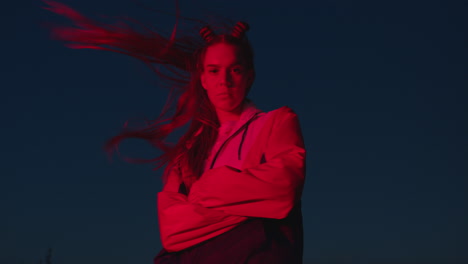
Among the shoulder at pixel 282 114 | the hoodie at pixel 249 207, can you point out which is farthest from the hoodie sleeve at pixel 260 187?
the shoulder at pixel 282 114

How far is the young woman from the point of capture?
233 cm

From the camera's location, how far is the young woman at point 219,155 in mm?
2326

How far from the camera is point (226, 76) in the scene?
9.04 ft

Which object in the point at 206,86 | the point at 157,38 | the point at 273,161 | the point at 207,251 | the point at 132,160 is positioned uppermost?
the point at 157,38

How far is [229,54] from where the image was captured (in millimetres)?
2766

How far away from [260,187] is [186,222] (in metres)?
0.36

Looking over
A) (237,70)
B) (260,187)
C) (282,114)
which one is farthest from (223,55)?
(260,187)

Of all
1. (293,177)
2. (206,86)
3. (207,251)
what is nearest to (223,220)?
(207,251)

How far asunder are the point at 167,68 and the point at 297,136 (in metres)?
0.93

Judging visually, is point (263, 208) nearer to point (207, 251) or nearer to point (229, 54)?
point (207, 251)

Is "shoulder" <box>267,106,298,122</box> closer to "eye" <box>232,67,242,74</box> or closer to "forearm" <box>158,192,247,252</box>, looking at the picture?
"eye" <box>232,67,242,74</box>

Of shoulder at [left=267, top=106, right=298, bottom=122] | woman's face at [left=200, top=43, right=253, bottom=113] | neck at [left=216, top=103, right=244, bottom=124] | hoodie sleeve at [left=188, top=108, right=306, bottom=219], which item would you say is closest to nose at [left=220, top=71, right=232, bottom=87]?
woman's face at [left=200, top=43, right=253, bottom=113]

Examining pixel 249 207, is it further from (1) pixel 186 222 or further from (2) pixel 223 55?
(2) pixel 223 55

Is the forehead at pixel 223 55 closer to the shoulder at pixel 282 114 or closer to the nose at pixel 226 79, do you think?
the nose at pixel 226 79
